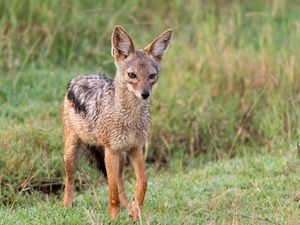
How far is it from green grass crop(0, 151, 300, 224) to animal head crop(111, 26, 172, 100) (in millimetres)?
888

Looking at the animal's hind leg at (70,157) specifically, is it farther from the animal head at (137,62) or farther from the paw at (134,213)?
the paw at (134,213)

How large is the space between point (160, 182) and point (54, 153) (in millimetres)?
1104

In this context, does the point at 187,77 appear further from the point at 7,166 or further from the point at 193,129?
the point at 7,166

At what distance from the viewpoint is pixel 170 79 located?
9.98m

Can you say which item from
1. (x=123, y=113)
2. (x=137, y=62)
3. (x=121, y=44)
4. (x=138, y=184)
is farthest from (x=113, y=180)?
(x=121, y=44)

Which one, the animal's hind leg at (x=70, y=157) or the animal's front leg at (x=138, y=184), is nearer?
the animal's front leg at (x=138, y=184)

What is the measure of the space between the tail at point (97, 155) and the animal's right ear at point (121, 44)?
36.8 inches

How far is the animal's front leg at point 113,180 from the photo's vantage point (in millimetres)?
6406

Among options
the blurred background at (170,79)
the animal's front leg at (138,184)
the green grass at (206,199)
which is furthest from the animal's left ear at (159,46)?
the blurred background at (170,79)

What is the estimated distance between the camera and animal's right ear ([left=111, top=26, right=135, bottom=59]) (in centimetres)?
654

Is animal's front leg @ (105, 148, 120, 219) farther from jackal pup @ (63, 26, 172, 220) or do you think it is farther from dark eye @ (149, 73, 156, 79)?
dark eye @ (149, 73, 156, 79)

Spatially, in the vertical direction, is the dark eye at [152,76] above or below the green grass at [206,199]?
above

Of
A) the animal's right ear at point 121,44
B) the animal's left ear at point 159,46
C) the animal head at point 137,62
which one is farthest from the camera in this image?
the animal's left ear at point 159,46

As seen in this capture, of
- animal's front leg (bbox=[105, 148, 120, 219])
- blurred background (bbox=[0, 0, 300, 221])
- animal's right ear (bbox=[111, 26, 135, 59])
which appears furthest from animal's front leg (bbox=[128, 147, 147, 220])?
blurred background (bbox=[0, 0, 300, 221])
